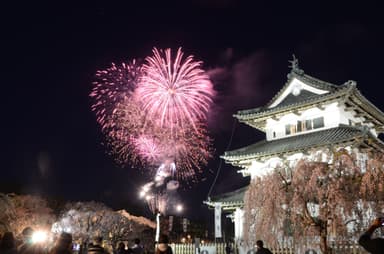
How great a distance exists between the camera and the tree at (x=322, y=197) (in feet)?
45.5

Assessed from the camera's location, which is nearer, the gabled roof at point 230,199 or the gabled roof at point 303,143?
the gabled roof at point 303,143

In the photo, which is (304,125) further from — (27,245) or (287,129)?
(27,245)

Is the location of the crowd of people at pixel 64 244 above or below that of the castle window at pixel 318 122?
below

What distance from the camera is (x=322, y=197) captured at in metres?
14.3

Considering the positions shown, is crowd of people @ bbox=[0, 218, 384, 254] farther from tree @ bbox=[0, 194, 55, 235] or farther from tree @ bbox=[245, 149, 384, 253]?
tree @ bbox=[0, 194, 55, 235]

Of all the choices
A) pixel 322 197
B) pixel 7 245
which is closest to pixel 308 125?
pixel 322 197

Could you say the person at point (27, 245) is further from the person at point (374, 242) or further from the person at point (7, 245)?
the person at point (374, 242)

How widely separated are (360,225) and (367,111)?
12.6m

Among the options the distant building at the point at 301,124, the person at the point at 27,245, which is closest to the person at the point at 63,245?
the person at the point at 27,245

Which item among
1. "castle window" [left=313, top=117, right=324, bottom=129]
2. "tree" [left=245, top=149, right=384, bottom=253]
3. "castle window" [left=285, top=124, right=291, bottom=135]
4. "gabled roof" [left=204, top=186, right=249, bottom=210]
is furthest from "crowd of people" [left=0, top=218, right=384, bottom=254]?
"castle window" [left=285, top=124, right=291, bottom=135]

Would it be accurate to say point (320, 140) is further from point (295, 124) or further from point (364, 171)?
point (364, 171)

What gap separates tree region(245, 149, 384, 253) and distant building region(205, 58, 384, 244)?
523 centimetres

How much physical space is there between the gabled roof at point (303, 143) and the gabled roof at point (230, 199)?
205cm

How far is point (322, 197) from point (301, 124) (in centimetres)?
1135
